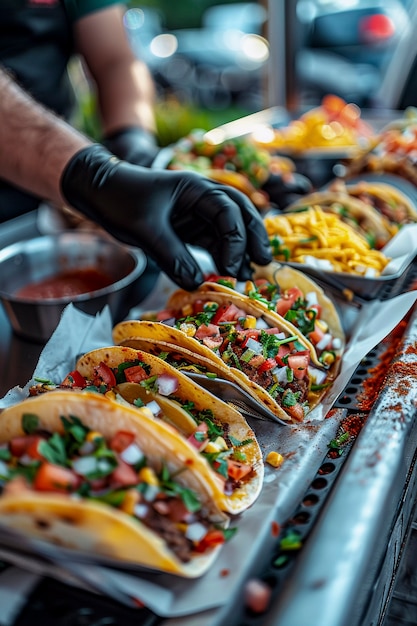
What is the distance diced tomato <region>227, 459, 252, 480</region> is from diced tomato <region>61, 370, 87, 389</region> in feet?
1.96

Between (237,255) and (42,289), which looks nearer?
(237,255)

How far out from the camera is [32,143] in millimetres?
2895

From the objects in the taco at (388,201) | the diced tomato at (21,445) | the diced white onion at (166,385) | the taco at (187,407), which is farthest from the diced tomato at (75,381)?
the taco at (388,201)

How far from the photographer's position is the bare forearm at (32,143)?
2.73 meters

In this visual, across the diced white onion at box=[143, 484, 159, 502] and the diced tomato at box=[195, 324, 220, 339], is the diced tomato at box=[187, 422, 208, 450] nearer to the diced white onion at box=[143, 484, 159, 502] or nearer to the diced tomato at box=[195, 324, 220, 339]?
the diced white onion at box=[143, 484, 159, 502]

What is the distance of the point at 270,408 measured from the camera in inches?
77.1

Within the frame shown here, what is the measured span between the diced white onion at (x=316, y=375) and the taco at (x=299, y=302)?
5 centimetres

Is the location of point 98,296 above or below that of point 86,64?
below

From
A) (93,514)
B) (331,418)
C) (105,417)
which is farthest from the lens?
(331,418)

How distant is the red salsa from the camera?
2721 millimetres

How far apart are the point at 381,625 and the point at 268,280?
4.62 feet

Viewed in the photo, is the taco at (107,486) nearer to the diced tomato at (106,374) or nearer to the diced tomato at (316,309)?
the diced tomato at (106,374)

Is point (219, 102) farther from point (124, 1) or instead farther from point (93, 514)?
point (93, 514)

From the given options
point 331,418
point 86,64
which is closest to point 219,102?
point 86,64
